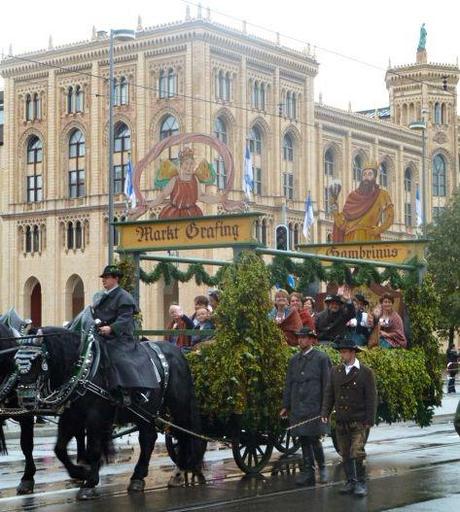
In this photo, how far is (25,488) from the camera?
1288cm

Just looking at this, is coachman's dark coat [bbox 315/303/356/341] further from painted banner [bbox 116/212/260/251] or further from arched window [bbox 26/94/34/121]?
arched window [bbox 26/94/34/121]

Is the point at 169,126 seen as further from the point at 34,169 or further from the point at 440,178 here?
the point at 440,178

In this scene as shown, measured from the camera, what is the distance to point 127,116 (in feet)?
209

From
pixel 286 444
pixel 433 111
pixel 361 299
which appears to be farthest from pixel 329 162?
pixel 286 444

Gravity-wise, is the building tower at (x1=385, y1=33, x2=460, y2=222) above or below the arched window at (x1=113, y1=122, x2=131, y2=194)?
above

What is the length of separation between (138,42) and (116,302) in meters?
52.1

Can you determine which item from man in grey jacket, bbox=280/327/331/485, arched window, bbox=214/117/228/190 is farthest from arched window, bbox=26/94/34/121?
man in grey jacket, bbox=280/327/331/485

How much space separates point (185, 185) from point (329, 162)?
2312 inches

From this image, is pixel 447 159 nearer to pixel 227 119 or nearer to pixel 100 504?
pixel 227 119

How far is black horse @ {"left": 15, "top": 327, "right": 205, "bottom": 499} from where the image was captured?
12.3 meters

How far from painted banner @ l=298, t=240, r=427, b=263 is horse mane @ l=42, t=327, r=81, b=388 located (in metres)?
7.01

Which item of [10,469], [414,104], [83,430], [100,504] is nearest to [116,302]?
[83,430]

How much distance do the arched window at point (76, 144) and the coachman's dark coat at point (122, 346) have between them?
5363 centimetres

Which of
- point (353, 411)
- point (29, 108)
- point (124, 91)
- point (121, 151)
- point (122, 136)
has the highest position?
point (124, 91)
